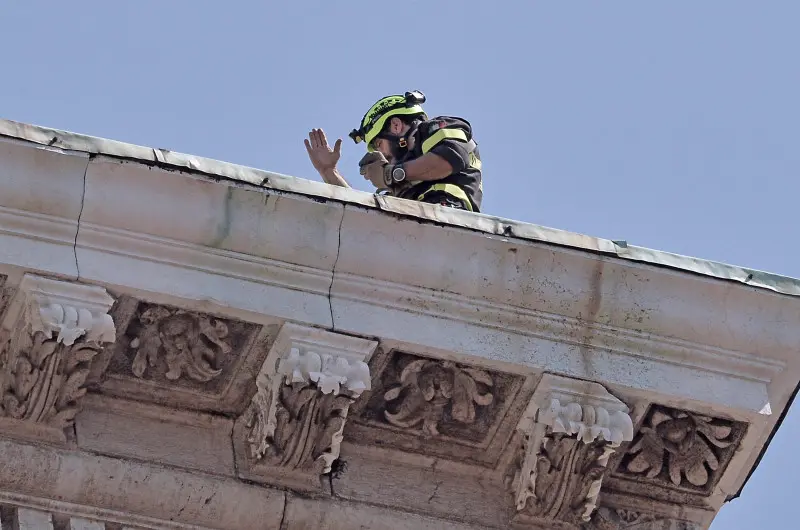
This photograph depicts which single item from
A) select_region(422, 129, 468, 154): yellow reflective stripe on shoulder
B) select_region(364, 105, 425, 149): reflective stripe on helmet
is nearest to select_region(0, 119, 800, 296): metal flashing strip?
select_region(422, 129, 468, 154): yellow reflective stripe on shoulder

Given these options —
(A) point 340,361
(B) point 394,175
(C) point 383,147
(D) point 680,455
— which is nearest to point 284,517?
(A) point 340,361

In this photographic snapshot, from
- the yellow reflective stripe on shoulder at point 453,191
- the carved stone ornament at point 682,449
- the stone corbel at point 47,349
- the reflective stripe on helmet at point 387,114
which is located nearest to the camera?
the stone corbel at point 47,349

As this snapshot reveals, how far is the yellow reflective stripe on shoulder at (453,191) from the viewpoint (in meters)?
11.7

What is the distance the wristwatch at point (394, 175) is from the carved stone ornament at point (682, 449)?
2.16 m

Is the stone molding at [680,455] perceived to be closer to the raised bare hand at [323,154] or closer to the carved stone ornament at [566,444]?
the carved stone ornament at [566,444]

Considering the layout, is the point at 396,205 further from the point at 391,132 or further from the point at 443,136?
the point at 391,132

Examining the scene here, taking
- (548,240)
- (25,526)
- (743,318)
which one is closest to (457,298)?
(548,240)

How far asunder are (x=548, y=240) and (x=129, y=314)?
5.49ft

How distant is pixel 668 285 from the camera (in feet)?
32.8

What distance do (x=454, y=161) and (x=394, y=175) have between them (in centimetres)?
28

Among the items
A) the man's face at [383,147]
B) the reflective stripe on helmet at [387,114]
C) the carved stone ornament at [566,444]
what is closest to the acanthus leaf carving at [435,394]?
the carved stone ornament at [566,444]

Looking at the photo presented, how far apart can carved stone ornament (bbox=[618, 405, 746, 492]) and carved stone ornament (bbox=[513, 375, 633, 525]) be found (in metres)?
0.22

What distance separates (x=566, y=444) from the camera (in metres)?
9.77

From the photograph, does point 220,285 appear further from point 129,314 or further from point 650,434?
point 650,434
